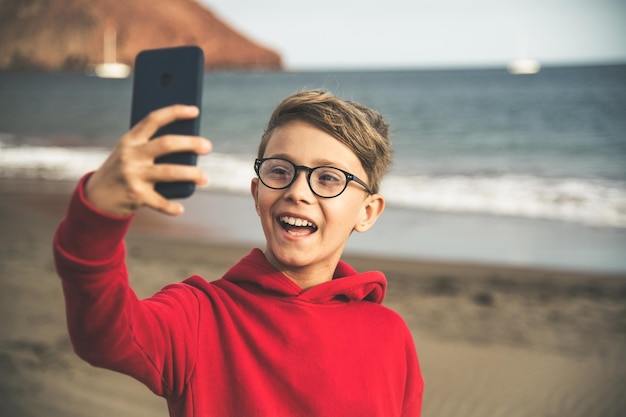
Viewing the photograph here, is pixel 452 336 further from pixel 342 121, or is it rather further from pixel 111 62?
pixel 111 62

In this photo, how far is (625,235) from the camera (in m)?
9.70

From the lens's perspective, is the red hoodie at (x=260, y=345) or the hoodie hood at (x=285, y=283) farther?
the hoodie hood at (x=285, y=283)

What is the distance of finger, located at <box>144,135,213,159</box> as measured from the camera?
3.72 ft

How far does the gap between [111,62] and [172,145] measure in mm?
107567

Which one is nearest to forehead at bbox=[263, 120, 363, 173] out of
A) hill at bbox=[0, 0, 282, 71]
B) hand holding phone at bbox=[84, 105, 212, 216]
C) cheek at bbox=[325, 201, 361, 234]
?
cheek at bbox=[325, 201, 361, 234]

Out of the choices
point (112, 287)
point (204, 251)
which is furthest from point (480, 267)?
point (112, 287)

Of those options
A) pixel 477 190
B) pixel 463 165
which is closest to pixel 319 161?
pixel 477 190

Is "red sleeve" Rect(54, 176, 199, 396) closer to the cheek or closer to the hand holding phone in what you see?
the hand holding phone

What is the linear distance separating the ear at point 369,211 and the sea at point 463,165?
0.41 metres

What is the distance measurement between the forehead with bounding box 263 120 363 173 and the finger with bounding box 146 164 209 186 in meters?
0.77

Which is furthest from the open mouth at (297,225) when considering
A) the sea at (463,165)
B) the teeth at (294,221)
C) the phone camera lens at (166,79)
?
the phone camera lens at (166,79)

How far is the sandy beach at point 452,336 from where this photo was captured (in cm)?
495

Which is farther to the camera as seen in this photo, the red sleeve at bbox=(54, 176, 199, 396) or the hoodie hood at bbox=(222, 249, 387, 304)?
the hoodie hood at bbox=(222, 249, 387, 304)

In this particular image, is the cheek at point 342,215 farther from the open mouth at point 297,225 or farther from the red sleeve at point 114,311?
the red sleeve at point 114,311
